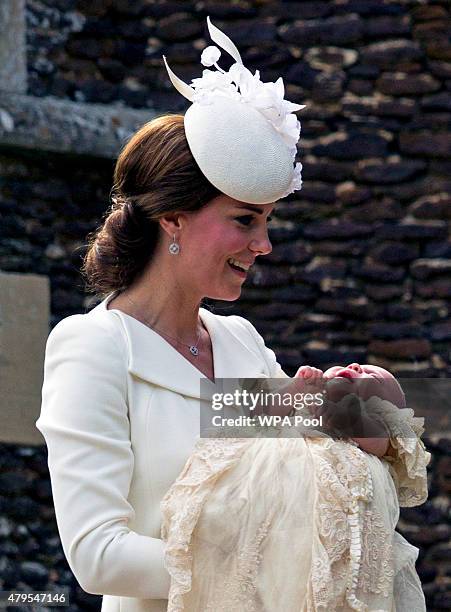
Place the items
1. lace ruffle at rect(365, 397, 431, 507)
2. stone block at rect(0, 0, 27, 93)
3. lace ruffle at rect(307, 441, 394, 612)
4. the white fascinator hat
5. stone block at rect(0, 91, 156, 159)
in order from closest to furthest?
lace ruffle at rect(307, 441, 394, 612) → lace ruffle at rect(365, 397, 431, 507) → the white fascinator hat → stone block at rect(0, 91, 156, 159) → stone block at rect(0, 0, 27, 93)

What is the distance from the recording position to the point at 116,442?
7.91 feet

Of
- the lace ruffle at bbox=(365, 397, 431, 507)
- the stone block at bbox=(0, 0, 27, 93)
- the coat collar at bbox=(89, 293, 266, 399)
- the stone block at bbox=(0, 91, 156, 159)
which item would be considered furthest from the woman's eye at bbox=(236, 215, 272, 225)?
the stone block at bbox=(0, 0, 27, 93)

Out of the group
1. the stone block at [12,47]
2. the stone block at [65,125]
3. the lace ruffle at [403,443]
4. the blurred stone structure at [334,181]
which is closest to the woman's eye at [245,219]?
the lace ruffle at [403,443]

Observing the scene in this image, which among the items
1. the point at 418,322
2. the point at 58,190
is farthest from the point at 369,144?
the point at 58,190

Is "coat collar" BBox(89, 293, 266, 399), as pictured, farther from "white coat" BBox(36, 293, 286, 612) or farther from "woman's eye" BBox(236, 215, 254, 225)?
"woman's eye" BBox(236, 215, 254, 225)

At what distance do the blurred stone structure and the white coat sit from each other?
113 inches

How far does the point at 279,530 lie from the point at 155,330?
0.54m

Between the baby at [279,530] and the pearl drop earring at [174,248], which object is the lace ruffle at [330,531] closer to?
the baby at [279,530]

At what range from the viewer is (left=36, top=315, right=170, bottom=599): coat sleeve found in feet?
7.71

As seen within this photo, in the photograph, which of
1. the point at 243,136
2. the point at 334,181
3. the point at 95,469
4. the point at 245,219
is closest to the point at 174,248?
the point at 245,219

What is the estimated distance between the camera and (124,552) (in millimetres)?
A: 2342

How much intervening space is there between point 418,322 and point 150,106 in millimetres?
1444

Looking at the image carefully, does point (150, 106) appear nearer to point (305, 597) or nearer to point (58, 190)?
point (58, 190)

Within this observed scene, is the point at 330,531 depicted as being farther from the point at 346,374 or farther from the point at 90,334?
the point at 90,334
